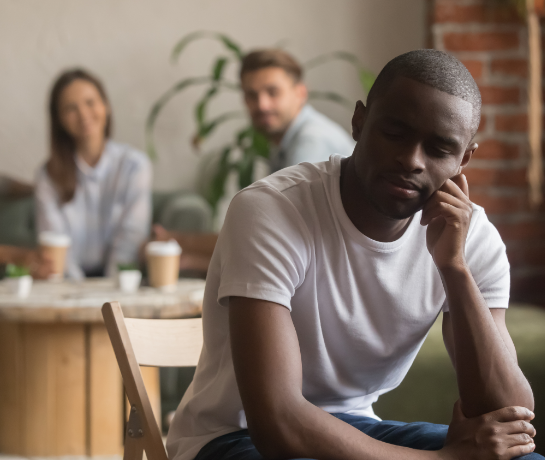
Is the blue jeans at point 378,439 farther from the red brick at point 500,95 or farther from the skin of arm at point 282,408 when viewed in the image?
the red brick at point 500,95

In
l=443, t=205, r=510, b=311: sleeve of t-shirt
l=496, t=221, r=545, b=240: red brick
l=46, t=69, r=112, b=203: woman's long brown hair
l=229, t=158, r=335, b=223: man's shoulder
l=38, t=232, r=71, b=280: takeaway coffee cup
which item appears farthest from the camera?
l=46, t=69, r=112, b=203: woman's long brown hair

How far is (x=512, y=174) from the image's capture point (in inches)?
106

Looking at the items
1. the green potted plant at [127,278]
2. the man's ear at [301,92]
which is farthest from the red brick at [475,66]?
the green potted plant at [127,278]

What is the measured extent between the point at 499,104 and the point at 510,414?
192cm

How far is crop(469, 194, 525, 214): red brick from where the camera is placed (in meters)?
2.68

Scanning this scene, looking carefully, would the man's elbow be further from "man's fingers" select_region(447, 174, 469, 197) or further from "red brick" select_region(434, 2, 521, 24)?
"red brick" select_region(434, 2, 521, 24)

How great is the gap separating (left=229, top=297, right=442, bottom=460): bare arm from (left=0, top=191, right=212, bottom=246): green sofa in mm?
2116

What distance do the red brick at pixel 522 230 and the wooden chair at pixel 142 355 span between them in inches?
73.2

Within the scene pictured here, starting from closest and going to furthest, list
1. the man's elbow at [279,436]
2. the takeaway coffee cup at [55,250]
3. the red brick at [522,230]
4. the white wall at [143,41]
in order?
the man's elbow at [279,436] → the takeaway coffee cup at [55,250] → the red brick at [522,230] → the white wall at [143,41]

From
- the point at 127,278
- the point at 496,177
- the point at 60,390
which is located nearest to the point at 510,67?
the point at 496,177

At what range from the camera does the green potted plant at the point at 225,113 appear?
3000mm

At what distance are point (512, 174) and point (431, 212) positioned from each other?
180cm

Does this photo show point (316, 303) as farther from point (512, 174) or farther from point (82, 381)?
point (512, 174)

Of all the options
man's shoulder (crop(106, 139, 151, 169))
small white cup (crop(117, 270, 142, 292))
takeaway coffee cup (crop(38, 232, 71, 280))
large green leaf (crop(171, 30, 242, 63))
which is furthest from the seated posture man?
large green leaf (crop(171, 30, 242, 63))
